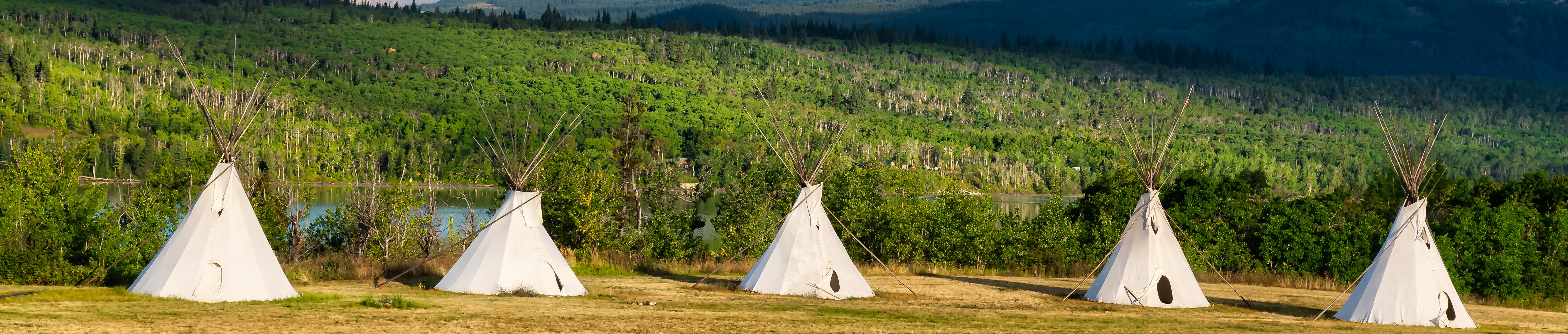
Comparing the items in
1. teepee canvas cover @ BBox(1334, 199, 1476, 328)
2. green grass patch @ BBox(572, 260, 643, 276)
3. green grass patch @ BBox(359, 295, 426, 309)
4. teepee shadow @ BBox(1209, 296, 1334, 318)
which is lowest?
green grass patch @ BBox(572, 260, 643, 276)

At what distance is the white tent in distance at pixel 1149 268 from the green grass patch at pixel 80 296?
1733 cm

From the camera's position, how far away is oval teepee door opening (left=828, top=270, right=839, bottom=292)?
2445 cm

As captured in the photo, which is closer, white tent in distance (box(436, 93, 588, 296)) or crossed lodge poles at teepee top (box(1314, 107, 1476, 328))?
crossed lodge poles at teepee top (box(1314, 107, 1476, 328))

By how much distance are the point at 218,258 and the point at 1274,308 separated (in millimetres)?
19571

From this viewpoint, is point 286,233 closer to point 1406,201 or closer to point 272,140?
point 1406,201

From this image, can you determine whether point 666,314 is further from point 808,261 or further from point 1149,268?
point 1149,268

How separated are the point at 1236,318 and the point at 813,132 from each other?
9370 millimetres

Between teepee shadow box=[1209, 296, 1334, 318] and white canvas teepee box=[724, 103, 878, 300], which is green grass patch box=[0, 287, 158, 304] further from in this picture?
teepee shadow box=[1209, 296, 1334, 318]

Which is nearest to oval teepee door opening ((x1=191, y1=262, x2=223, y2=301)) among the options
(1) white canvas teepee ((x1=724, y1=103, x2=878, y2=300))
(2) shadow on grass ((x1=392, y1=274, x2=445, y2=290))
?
(2) shadow on grass ((x1=392, y1=274, x2=445, y2=290))

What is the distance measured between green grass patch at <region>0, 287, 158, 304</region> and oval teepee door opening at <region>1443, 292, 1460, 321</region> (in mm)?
21557

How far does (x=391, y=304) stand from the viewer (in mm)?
19500

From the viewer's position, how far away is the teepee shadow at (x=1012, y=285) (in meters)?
26.9

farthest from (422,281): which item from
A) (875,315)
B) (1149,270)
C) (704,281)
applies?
(1149,270)

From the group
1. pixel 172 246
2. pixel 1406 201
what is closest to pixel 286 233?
pixel 172 246
